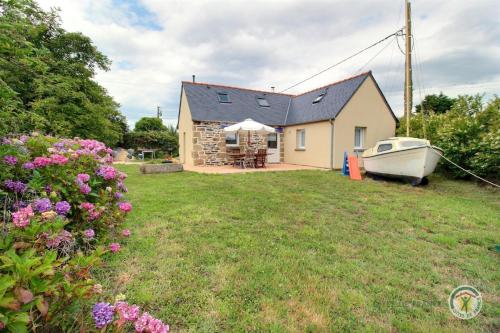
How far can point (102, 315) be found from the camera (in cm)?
112

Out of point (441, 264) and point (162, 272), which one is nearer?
point (162, 272)

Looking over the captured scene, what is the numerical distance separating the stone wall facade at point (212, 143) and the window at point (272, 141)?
1064 mm

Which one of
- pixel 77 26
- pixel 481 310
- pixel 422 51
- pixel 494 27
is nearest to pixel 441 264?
pixel 481 310

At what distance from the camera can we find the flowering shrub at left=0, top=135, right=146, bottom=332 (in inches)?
38.9

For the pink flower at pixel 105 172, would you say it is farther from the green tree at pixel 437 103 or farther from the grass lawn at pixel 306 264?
the green tree at pixel 437 103

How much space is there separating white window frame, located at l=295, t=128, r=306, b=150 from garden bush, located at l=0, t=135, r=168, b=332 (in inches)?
483

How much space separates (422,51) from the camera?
35.4 feet

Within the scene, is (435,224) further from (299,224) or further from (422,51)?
(422,51)

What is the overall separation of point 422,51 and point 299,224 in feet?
38.1

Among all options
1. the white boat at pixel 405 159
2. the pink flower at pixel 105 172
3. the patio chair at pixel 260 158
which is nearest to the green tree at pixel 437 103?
the white boat at pixel 405 159

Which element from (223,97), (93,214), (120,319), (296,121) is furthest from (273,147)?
(120,319)

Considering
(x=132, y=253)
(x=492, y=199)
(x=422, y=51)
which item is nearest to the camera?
(x=132, y=253)

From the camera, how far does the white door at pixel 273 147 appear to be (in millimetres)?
15430

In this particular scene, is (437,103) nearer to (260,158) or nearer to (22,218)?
(260,158)
